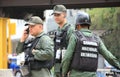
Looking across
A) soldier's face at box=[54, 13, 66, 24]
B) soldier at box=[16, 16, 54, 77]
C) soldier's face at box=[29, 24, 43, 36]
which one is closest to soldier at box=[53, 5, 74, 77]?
soldier's face at box=[54, 13, 66, 24]

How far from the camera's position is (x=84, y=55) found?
6.68 m

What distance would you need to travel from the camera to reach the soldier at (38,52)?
744 cm

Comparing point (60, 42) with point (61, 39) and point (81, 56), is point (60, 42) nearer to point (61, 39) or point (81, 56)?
point (61, 39)

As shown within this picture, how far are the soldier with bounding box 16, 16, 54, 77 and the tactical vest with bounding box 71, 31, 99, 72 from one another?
86cm

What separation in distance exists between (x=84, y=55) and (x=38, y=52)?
1017 millimetres

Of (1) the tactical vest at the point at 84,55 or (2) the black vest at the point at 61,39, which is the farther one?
(2) the black vest at the point at 61,39

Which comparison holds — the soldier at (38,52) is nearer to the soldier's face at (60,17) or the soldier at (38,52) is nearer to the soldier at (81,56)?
the soldier's face at (60,17)

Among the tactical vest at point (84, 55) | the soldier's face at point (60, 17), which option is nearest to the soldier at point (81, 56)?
the tactical vest at point (84, 55)

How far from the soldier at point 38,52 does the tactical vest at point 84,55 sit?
2.81ft

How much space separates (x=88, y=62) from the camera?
22.0 ft

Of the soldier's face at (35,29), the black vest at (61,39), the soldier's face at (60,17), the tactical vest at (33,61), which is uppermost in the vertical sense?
the soldier's face at (60,17)

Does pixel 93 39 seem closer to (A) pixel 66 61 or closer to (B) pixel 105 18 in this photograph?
A: (A) pixel 66 61

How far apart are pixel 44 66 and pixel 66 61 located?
1.01 meters

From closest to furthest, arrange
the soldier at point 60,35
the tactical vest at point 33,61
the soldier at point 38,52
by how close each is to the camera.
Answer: the soldier at point 38,52, the tactical vest at point 33,61, the soldier at point 60,35
